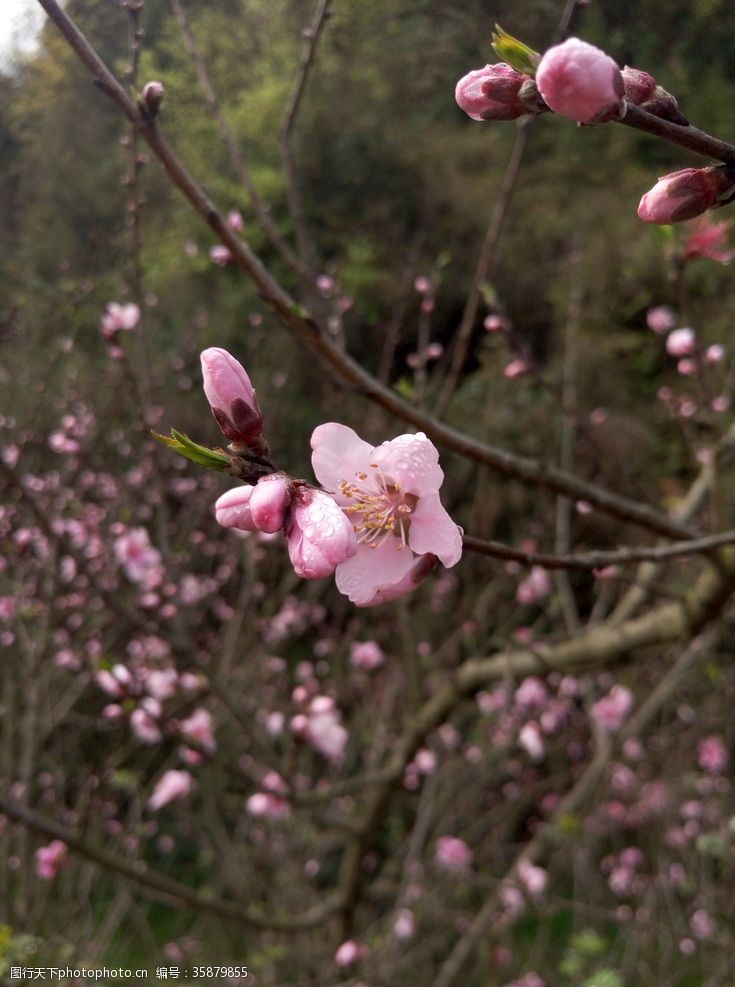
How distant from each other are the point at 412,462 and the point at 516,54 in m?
0.37

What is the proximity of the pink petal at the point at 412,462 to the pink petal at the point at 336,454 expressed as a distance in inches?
0.7

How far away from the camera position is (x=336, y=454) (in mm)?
738

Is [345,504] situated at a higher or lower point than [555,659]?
higher

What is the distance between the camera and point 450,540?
0.67 m

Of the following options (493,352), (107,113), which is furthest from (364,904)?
(107,113)

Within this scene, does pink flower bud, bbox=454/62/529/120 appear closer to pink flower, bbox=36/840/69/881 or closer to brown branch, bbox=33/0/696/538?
brown branch, bbox=33/0/696/538

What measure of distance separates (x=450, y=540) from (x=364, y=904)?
11.4ft

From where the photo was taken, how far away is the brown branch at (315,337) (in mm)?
829

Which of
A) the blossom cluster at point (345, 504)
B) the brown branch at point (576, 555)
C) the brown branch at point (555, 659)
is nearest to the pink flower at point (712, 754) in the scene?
the brown branch at point (555, 659)

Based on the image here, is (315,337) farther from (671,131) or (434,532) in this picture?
(671,131)

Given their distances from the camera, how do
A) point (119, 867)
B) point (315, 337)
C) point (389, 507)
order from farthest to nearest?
point (119, 867)
point (315, 337)
point (389, 507)

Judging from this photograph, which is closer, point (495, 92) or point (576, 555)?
point (495, 92)

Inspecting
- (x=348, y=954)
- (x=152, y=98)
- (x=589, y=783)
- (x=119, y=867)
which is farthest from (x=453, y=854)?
(x=152, y=98)

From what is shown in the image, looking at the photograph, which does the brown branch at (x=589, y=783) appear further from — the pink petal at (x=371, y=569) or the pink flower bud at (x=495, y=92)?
the pink flower bud at (x=495, y=92)
